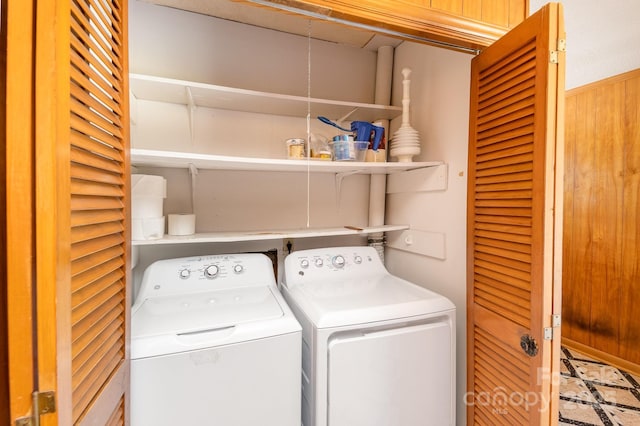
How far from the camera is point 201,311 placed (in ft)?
4.23

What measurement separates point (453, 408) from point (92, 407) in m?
1.51

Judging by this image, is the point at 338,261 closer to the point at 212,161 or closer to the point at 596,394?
the point at 212,161

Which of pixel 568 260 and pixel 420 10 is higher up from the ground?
pixel 420 10

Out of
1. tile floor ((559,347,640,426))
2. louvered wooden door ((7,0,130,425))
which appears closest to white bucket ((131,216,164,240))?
louvered wooden door ((7,0,130,425))

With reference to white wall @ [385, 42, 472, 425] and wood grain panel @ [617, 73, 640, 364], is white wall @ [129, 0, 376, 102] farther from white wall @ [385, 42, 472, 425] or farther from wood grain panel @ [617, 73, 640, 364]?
wood grain panel @ [617, 73, 640, 364]

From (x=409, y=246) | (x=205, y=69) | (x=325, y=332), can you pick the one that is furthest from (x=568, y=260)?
(x=205, y=69)

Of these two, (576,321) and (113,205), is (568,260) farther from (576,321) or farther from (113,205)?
(113,205)

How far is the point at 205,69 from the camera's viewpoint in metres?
1.85

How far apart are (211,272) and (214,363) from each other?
22.1 inches

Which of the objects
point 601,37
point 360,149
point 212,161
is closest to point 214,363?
point 212,161

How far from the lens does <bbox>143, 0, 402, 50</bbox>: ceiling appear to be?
5.72 feet

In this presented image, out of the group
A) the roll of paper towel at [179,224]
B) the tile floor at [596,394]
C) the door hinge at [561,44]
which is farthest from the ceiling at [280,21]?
the tile floor at [596,394]

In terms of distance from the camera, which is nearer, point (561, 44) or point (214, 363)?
point (561, 44)

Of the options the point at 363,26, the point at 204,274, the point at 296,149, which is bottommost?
the point at 204,274
